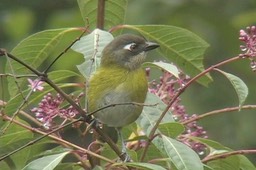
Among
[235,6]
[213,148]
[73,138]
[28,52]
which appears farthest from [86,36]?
[235,6]

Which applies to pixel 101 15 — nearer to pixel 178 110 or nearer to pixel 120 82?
pixel 120 82

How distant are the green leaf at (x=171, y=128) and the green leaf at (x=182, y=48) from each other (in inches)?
21.7

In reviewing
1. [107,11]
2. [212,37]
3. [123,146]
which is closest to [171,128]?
[123,146]

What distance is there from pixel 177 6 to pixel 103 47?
4169mm

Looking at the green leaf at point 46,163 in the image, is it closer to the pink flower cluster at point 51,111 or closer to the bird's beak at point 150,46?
the pink flower cluster at point 51,111

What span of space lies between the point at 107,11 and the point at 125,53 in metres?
0.22

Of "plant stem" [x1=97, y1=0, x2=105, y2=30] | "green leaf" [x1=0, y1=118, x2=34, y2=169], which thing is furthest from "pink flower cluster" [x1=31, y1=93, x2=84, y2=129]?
"plant stem" [x1=97, y1=0, x2=105, y2=30]

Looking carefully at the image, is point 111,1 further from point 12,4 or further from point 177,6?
point 12,4

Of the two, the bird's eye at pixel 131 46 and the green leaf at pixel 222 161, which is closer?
the green leaf at pixel 222 161

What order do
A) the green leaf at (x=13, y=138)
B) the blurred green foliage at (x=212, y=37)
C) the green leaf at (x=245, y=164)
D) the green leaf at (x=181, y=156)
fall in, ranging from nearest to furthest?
the green leaf at (x=181, y=156)
the green leaf at (x=13, y=138)
the green leaf at (x=245, y=164)
the blurred green foliage at (x=212, y=37)

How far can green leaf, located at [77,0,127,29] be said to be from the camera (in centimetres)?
424

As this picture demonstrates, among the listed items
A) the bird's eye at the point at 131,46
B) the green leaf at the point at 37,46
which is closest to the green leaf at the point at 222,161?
the bird's eye at the point at 131,46

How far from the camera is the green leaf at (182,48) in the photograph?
424 centimetres

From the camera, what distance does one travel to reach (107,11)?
4273 millimetres
